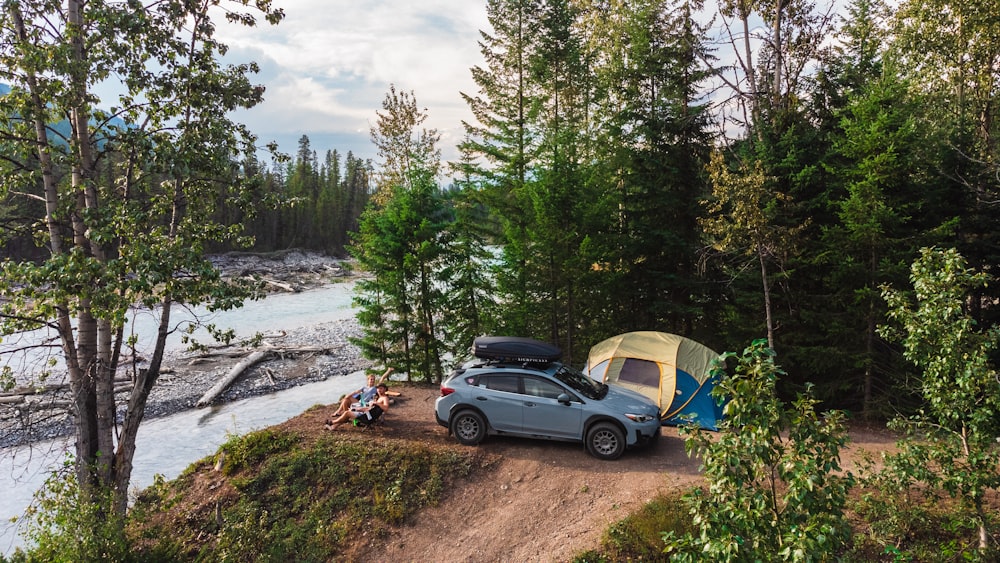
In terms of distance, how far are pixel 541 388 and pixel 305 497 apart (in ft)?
15.9

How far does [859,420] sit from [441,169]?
16.5m

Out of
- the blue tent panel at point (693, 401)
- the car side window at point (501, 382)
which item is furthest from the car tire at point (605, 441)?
the blue tent panel at point (693, 401)

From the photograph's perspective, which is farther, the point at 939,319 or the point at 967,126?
the point at 967,126

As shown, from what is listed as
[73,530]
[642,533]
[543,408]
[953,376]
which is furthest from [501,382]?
[953,376]

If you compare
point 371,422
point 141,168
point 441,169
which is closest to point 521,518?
point 371,422

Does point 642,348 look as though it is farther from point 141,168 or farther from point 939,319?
point 141,168

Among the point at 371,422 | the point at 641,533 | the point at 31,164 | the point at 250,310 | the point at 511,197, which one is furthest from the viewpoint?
the point at 250,310

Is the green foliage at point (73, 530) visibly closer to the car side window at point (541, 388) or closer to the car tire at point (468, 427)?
the car tire at point (468, 427)

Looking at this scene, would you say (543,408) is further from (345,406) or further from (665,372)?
(345,406)

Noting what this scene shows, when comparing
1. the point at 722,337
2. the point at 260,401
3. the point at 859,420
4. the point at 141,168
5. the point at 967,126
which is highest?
the point at 967,126

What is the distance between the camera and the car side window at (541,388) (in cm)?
991

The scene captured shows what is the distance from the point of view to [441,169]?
21.5 meters

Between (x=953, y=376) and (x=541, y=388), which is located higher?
(x=953, y=376)

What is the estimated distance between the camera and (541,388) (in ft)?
32.7
